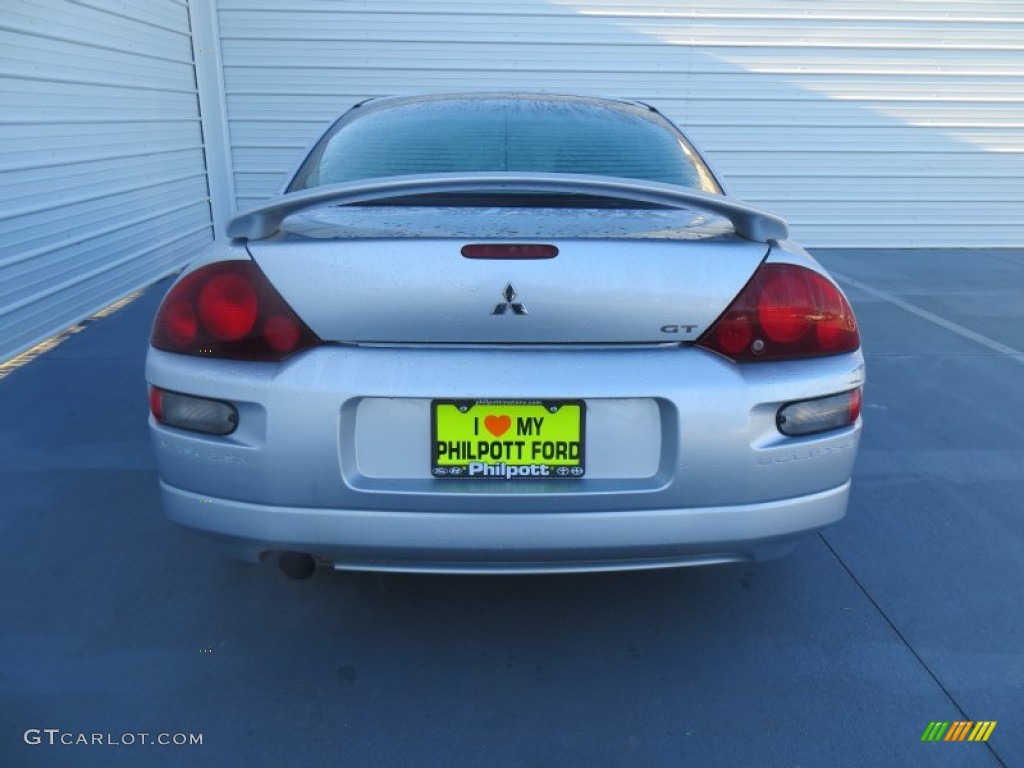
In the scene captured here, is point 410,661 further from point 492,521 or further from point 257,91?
point 257,91

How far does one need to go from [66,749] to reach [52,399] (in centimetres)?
259

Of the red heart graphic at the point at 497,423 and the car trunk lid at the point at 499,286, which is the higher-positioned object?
the car trunk lid at the point at 499,286

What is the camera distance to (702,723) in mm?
1966

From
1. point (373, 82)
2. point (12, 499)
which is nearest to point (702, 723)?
point (12, 499)

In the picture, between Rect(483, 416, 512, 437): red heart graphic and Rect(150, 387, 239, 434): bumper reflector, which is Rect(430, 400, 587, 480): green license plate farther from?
Rect(150, 387, 239, 434): bumper reflector

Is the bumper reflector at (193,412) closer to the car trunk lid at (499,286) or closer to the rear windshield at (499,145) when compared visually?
the car trunk lid at (499,286)

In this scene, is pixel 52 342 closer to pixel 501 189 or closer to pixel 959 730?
pixel 501 189

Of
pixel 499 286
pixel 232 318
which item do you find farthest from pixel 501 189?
pixel 232 318

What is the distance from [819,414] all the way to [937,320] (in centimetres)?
448

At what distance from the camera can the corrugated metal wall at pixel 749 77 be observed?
26.0 ft

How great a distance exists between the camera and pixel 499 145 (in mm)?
2699

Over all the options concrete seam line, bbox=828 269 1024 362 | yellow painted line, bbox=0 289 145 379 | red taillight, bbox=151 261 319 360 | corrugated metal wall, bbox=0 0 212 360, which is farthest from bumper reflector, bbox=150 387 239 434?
concrete seam line, bbox=828 269 1024 362

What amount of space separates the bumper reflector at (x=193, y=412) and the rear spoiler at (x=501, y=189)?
0.39 meters

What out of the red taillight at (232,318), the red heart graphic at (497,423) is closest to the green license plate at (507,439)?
the red heart graphic at (497,423)
